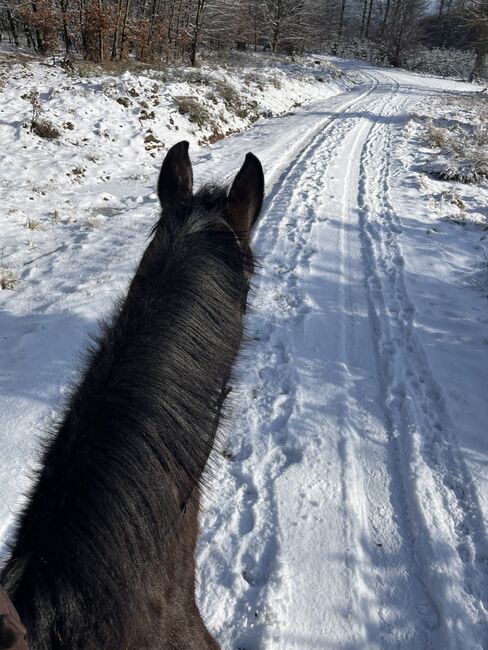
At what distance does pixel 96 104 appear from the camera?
979 cm

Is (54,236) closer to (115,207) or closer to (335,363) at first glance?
(115,207)

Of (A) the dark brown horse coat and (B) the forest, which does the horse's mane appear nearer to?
(A) the dark brown horse coat

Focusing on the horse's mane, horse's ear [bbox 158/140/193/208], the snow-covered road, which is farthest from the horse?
the snow-covered road

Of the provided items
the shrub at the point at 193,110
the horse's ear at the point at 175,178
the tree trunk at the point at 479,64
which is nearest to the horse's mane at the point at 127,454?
the horse's ear at the point at 175,178

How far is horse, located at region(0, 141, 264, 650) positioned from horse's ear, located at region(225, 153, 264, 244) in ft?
0.90

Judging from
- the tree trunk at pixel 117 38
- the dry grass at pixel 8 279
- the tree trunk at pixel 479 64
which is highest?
the tree trunk at pixel 479 64

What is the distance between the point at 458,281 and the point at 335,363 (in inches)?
96.5

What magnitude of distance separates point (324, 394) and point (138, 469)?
2484 mm

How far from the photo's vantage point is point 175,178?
2.03 metres

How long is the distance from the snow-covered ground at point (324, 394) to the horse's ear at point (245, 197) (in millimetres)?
1071

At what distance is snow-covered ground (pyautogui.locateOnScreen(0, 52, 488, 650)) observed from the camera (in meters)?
2.04

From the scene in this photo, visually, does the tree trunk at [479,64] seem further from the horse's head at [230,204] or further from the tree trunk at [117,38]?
the horse's head at [230,204]

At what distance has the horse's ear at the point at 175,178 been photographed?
6.53 feet

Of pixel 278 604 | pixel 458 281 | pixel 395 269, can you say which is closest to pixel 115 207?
pixel 395 269
